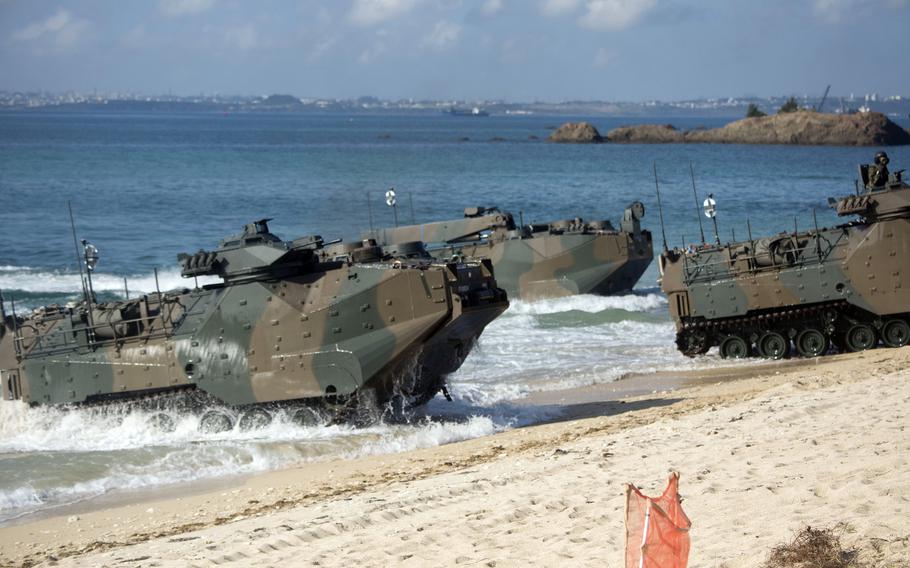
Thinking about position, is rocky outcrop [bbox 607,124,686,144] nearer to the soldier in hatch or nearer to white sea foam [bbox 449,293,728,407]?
white sea foam [bbox 449,293,728,407]

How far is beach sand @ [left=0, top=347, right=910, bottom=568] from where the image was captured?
10.9m

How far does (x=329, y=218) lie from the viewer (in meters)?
52.8

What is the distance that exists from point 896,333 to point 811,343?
1532 millimetres

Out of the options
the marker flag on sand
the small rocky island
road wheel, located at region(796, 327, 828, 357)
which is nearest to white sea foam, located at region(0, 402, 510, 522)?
road wheel, located at region(796, 327, 828, 357)

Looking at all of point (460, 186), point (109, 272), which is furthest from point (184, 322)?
point (460, 186)

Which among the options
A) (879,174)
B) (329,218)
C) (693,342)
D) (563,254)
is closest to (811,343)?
(693,342)

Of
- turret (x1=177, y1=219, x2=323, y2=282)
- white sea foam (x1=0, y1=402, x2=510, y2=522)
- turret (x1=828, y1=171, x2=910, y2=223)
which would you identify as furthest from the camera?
turret (x1=828, y1=171, x2=910, y2=223)

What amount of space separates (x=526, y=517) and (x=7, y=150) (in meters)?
96.2

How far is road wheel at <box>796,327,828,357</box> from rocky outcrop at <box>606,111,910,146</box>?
93.0 meters

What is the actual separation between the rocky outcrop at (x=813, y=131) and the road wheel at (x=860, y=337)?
93.1 metres

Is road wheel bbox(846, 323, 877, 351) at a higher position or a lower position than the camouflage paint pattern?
lower

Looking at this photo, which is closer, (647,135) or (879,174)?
(879,174)

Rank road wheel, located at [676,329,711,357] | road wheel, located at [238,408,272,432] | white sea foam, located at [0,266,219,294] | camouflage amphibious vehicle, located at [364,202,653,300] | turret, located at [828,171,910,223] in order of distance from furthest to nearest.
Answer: white sea foam, located at [0,266,219,294]
camouflage amphibious vehicle, located at [364,202,653,300]
road wheel, located at [676,329,711,357]
turret, located at [828,171,910,223]
road wheel, located at [238,408,272,432]

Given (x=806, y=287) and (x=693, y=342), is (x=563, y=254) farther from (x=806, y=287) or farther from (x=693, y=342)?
(x=806, y=287)
